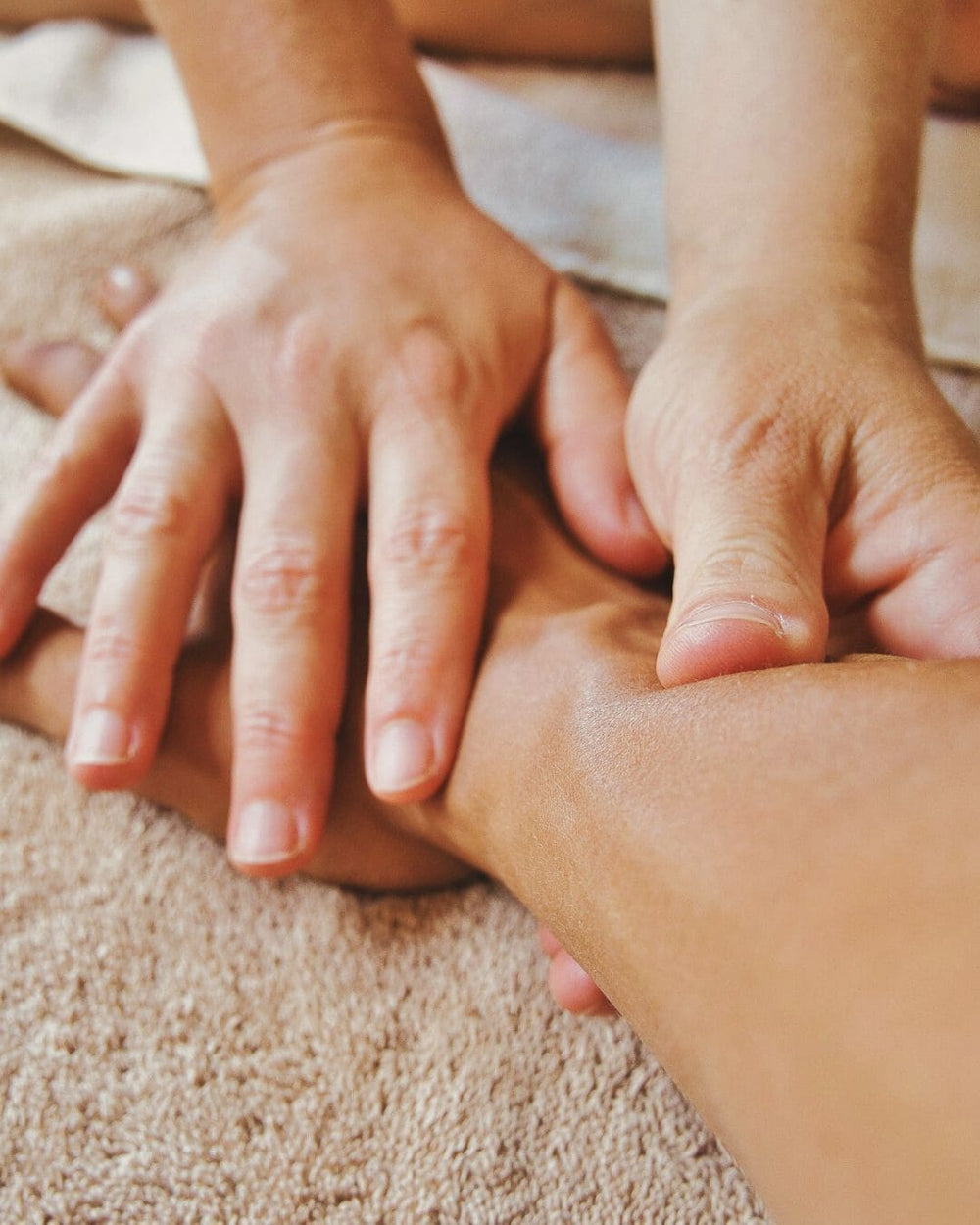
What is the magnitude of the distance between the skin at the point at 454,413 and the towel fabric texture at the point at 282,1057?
67 mm

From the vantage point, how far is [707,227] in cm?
71

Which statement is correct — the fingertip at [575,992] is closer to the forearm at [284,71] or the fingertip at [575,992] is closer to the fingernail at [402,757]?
the fingernail at [402,757]

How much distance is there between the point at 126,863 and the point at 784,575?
0.45 metres

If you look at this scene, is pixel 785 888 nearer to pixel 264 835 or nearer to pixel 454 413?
pixel 264 835

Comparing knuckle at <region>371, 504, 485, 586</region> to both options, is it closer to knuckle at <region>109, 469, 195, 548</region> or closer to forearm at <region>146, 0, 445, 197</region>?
knuckle at <region>109, 469, 195, 548</region>

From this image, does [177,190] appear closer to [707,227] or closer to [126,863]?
[707,227]

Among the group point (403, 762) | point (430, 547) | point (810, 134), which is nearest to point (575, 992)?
point (403, 762)

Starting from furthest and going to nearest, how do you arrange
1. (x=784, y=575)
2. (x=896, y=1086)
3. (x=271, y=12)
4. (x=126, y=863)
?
(x=271, y=12) → (x=126, y=863) → (x=784, y=575) → (x=896, y=1086)

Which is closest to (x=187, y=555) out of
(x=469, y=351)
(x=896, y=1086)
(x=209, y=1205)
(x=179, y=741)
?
(x=179, y=741)

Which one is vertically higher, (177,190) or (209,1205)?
(177,190)

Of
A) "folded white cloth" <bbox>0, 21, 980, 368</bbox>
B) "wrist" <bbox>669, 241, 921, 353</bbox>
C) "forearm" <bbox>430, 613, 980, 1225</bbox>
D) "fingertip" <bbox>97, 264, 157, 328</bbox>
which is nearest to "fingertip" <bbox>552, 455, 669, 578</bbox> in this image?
"wrist" <bbox>669, 241, 921, 353</bbox>

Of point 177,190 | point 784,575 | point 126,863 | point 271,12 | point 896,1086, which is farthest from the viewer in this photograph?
point 177,190

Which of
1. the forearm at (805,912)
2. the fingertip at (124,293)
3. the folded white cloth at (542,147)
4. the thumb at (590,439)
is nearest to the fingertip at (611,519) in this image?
the thumb at (590,439)

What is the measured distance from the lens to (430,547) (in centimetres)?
63
